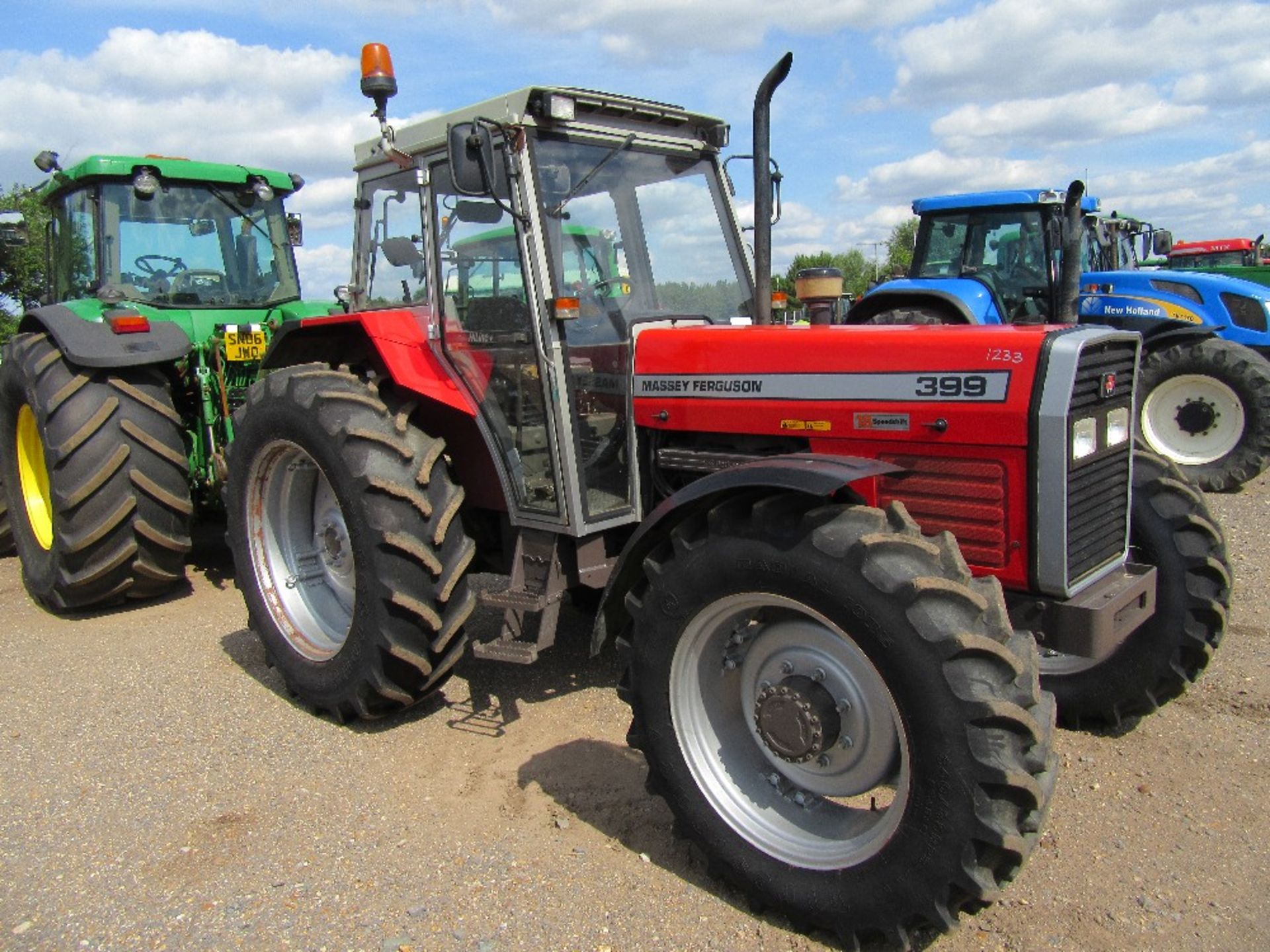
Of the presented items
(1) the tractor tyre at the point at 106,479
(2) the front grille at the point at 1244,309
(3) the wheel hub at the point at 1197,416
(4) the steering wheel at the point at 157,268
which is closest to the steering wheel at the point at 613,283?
(1) the tractor tyre at the point at 106,479

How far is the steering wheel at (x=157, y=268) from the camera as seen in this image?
6129 mm

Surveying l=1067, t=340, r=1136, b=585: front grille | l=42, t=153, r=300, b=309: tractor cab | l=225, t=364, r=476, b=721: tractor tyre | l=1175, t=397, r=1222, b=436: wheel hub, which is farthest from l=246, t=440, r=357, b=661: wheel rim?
l=1175, t=397, r=1222, b=436: wheel hub

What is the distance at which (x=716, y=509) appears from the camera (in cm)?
280

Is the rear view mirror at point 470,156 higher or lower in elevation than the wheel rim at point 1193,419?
higher

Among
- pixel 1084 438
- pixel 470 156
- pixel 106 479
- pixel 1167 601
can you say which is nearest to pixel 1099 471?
pixel 1084 438

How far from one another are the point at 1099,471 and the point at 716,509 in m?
1.25

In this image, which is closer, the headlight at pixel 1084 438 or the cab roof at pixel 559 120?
the headlight at pixel 1084 438

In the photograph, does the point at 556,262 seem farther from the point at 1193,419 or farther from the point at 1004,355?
the point at 1193,419

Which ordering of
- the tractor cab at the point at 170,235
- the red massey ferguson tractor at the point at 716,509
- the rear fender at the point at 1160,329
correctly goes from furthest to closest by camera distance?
the rear fender at the point at 1160,329, the tractor cab at the point at 170,235, the red massey ferguson tractor at the point at 716,509

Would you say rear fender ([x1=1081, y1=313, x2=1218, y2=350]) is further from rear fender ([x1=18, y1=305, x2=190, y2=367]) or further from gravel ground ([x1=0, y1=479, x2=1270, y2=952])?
rear fender ([x1=18, y1=305, x2=190, y2=367])

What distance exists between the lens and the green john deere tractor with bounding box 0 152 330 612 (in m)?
5.15

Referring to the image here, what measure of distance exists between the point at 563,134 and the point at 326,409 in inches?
55.2

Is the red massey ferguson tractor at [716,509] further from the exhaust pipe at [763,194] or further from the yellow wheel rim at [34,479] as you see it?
the yellow wheel rim at [34,479]

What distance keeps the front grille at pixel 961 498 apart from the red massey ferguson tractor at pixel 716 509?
0.01m
